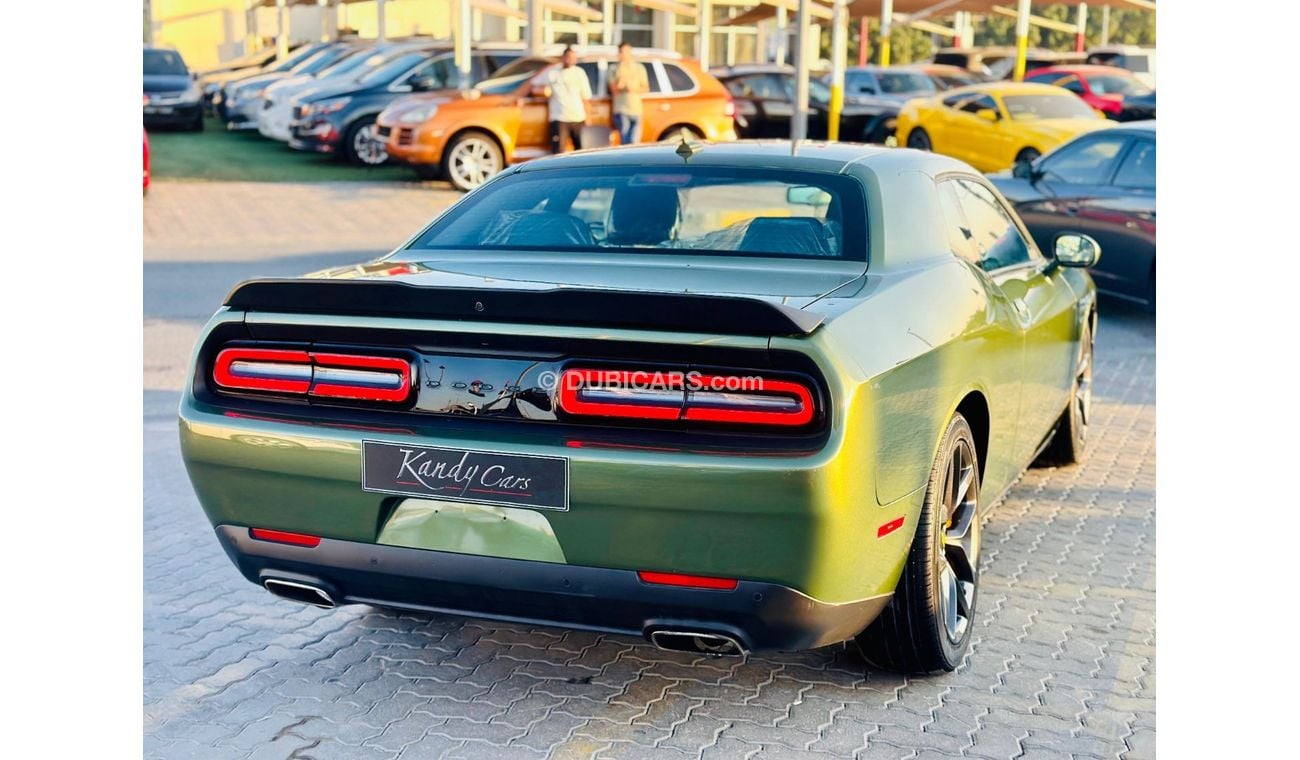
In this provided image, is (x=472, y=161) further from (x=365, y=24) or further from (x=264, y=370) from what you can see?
(x=365, y=24)

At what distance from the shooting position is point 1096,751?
3.61 m

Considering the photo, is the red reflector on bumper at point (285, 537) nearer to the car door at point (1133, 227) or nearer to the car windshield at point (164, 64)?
the car door at point (1133, 227)

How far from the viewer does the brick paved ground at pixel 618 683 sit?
363cm

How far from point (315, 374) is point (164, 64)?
26047 millimetres

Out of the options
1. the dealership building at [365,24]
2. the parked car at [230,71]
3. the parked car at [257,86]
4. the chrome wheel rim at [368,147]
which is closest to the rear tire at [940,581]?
the chrome wheel rim at [368,147]

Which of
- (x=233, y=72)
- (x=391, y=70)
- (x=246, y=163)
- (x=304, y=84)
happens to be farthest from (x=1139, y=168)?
(x=233, y=72)

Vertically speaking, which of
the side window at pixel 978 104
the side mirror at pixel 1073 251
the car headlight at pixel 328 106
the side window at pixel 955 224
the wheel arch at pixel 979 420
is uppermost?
the side window at pixel 978 104

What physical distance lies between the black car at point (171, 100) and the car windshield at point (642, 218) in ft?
73.7

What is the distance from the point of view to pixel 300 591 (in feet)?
12.0

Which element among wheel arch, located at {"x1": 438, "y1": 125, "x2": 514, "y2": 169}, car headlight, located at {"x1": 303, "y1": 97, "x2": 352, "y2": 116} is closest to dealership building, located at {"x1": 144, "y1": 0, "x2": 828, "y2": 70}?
car headlight, located at {"x1": 303, "y1": 97, "x2": 352, "y2": 116}

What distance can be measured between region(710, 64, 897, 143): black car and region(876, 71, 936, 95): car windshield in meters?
1.52

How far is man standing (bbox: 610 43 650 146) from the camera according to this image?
1816 centimetres

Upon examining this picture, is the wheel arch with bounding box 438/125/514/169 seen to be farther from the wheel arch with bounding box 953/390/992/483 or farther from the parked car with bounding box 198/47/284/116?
the parked car with bounding box 198/47/284/116
